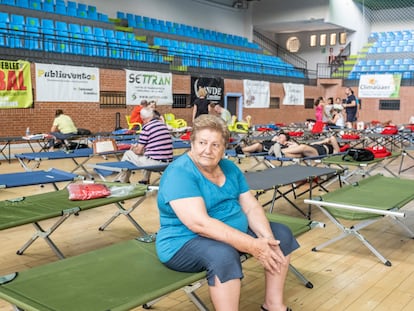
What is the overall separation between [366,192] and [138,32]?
14873mm

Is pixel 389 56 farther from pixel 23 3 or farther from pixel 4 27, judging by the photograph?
pixel 4 27

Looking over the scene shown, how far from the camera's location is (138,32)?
17.6 meters

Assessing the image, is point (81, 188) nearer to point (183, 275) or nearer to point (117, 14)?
point (183, 275)

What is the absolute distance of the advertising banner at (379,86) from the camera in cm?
1952

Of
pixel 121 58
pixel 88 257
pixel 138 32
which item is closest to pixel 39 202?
pixel 88 257

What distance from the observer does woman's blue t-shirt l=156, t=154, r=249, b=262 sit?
7.49 ft

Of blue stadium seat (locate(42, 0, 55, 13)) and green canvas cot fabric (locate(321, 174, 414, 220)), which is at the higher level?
blue stadium seat (locate(42, 0, 55, 13))

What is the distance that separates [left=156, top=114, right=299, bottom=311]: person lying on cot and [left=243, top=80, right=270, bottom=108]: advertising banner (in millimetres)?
15487

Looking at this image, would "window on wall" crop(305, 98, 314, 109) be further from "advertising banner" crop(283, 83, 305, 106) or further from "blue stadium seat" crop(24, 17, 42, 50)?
"blue stadium seat" crop(24, 17, 42, 50)

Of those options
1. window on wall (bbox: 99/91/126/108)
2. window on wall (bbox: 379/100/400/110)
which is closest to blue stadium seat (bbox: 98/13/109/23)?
window on wall (bbox: 99/91/126/108)

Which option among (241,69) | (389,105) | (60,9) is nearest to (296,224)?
(60,9)

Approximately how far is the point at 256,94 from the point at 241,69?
3.73 feet

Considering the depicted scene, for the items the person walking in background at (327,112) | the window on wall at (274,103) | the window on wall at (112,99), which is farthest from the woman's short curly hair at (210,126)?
the window on wall at (274,103)

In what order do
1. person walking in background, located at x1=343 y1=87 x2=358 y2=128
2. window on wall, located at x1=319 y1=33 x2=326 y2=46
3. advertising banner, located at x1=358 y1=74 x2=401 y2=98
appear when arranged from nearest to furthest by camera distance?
person walking in background, located at x1=343 y1=87 x2=358 y2=128
advertising banner, located at x1=358 y1=74 x2=401 y2=98
window on wall, located at x1=319 y1=33 x2=326 y2=46
